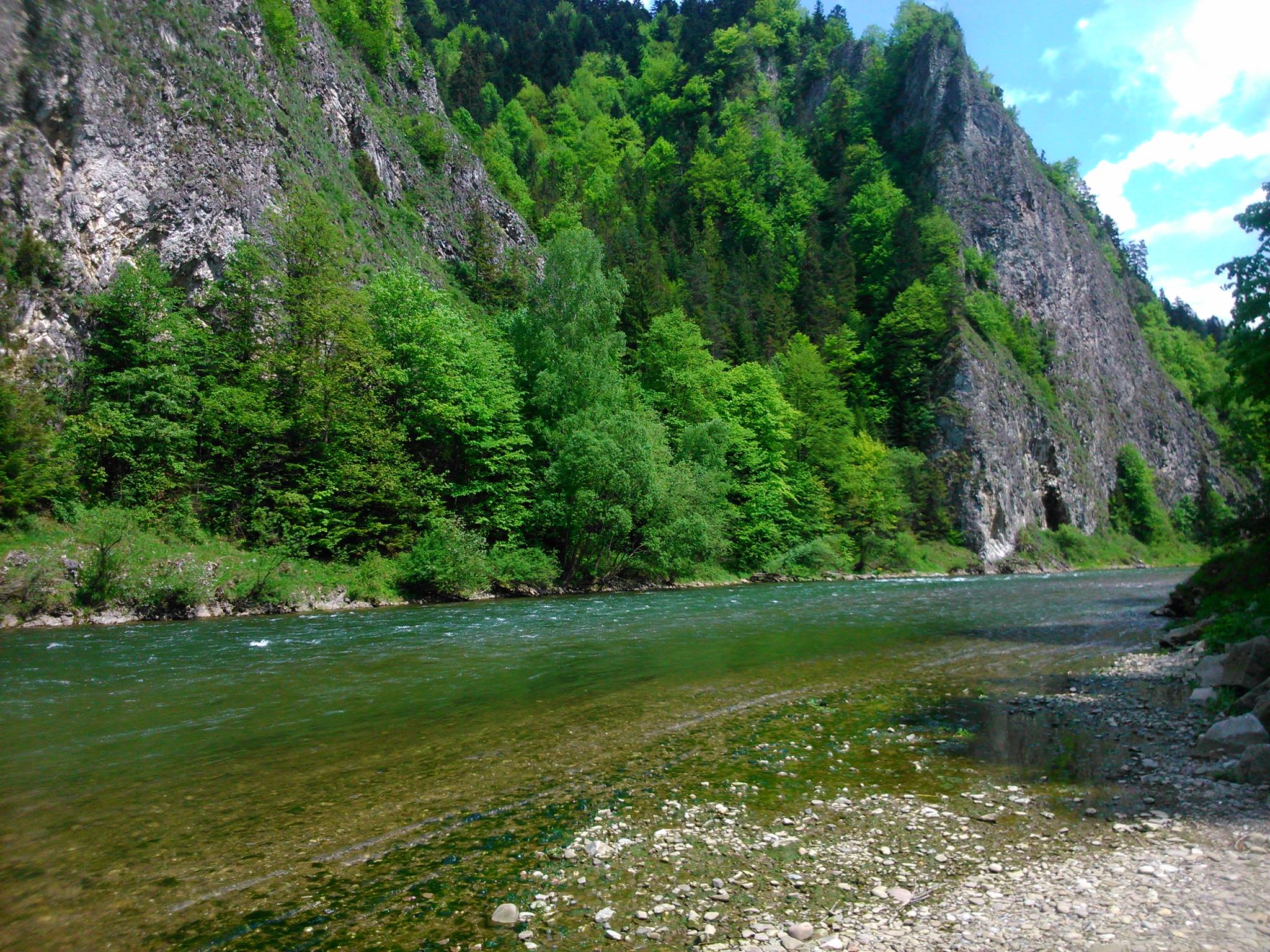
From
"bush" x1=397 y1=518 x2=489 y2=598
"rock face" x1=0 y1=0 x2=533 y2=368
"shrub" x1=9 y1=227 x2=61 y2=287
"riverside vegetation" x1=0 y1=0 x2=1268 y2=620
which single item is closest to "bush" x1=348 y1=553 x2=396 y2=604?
"riverside vegetation" x1=0 y1=0 x2=1268 y2=620

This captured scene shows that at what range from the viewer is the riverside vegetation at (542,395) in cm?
2427

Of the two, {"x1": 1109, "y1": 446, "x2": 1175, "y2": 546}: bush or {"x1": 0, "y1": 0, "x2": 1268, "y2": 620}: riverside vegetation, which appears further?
{"x1": 1109, "y1": 446, "x2": 1175, "y2": 546}: bush

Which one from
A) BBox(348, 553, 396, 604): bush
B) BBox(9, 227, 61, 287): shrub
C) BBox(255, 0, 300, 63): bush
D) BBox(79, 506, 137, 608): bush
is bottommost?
BBox(348, 553, 396, 604): bush

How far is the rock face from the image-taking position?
25.8 meters

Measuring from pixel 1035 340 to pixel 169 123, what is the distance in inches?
3463

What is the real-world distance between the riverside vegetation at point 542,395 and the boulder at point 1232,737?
12.3m

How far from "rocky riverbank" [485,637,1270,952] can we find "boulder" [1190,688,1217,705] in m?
3.28

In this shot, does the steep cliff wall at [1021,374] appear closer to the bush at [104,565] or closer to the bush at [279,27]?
the bush at [279,27]

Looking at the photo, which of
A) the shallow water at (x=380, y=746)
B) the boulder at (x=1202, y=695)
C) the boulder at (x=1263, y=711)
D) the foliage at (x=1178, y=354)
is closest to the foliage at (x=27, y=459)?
the shallow water at (x=380, y=746)

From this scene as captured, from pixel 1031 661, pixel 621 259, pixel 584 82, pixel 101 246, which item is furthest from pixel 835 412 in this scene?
pixel 584 82

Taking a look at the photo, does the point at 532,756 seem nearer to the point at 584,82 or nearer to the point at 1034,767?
the point at 1034,767

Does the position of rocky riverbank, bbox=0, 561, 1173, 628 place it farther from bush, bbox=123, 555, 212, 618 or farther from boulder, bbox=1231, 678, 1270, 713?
boulder, bbox=1231, 678, 1270, 713

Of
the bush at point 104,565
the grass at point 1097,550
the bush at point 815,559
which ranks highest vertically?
the bush at point 104,565

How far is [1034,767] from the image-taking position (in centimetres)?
834
